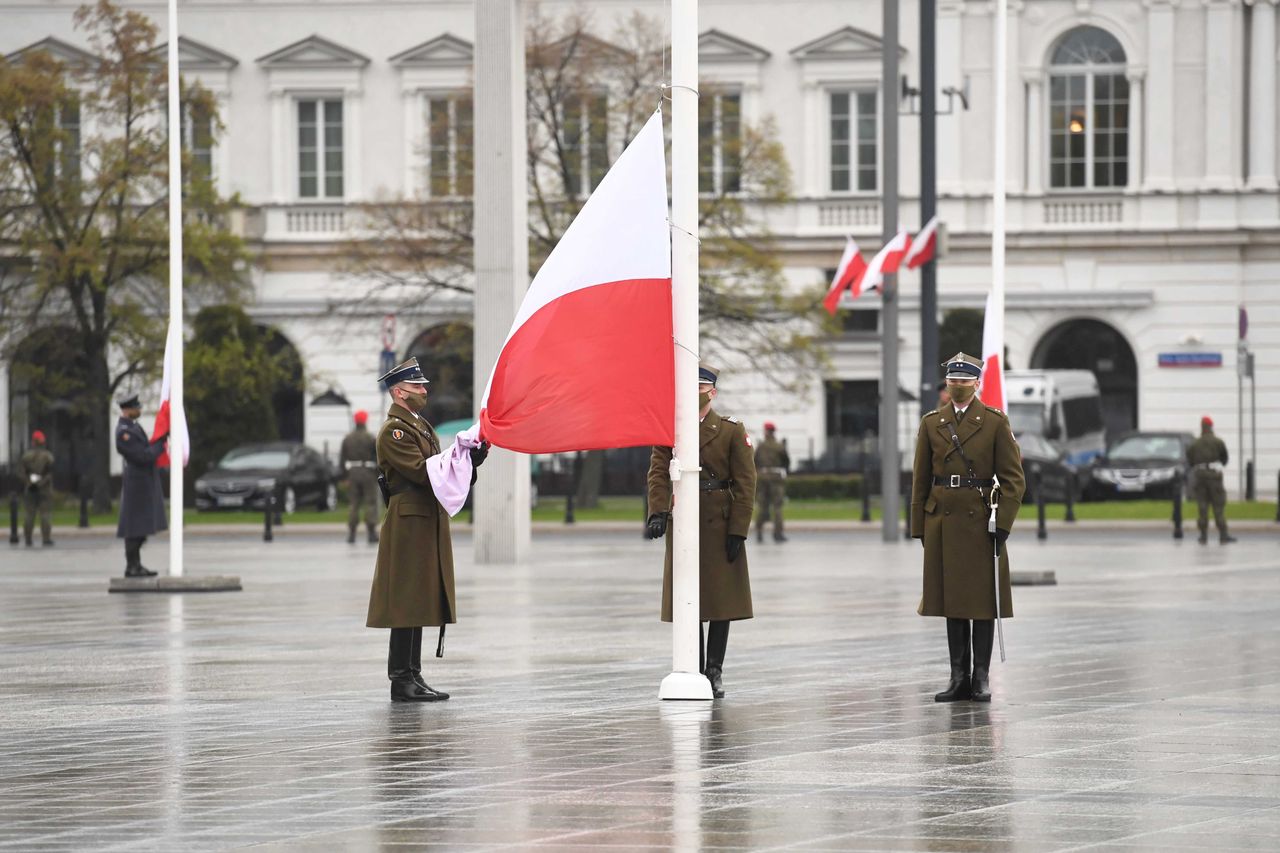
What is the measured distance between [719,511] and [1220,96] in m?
39.9

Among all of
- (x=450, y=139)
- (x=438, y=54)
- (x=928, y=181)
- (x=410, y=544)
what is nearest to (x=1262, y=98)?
(x=450, y=139)

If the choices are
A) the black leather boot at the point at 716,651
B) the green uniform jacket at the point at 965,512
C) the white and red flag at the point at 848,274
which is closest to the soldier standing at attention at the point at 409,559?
the black leather boot at the point at 716,651

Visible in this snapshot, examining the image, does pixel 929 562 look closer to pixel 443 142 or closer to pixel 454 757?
pixel 454 757

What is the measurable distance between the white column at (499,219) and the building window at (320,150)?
86.7 ft

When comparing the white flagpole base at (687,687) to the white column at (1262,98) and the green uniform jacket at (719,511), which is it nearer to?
the green uniform jacket at (719,511)

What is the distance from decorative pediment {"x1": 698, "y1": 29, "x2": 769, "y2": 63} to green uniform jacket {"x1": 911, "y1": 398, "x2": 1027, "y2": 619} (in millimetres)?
39485

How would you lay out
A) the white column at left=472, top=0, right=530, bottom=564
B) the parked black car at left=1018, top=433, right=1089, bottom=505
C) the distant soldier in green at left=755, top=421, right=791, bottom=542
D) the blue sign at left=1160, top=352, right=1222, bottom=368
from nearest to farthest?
the white column at left=472, top=0, right=530, bottom=564 → the distant soldier in green at left=755, top=421, right=791, bottom=542 → the parked black car at left=1018, top=433, right=1089, bottom=505 → the blue sign at left=1160, top=352, right=1222, bottom=368

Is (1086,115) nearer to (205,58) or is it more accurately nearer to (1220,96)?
(1220,96)

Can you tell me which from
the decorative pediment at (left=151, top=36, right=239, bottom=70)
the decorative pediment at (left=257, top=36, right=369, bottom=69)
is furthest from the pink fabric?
the decorative pediment at (left=151, top=36, right=239, bottom=70)

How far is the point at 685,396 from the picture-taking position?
38.4 ft

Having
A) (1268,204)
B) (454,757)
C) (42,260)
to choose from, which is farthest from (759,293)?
(454,757)

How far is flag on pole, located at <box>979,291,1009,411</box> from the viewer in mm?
21359

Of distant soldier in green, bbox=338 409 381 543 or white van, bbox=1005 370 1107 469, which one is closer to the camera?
distant soldier in green, bbox=338 409 381 543

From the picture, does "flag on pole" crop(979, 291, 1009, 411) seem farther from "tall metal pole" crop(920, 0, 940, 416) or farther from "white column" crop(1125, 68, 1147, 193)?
"white column" crop(1125, 68, 1147, 193)
